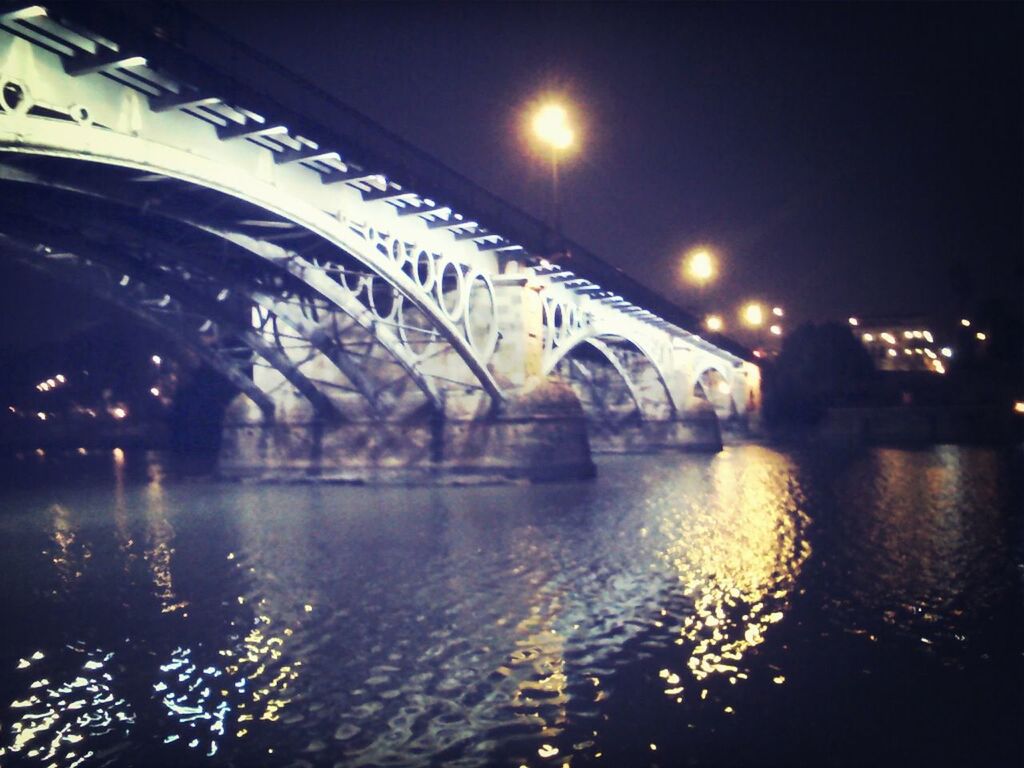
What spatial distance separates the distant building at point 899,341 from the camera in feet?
378

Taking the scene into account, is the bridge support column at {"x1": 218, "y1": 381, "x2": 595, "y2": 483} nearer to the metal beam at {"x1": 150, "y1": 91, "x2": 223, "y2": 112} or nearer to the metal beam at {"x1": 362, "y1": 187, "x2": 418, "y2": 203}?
the metal beam at {"x1": 362, "y1": 187, "x2": 418, "y2": 203}

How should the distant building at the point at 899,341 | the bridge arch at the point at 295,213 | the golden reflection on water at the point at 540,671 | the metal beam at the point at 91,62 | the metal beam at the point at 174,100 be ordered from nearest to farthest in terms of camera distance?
the golden reflection on water at the point at 540,671
the bridge arch at the point at 295,213
the metal beam at the point at 91,62
the metal beam at the point at 174,100
the distant building at the point at 899,341

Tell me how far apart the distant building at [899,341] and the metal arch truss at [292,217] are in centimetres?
9359

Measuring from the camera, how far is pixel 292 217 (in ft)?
55.0

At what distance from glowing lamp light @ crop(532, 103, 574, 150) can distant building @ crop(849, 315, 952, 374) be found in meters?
103

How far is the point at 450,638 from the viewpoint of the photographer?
830 cm

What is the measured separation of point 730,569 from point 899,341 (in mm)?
118248

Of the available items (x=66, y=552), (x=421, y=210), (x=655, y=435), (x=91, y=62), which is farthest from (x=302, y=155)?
(x=655, y=435)

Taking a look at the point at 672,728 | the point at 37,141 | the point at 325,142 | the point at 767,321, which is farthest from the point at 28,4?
the point at 767,321

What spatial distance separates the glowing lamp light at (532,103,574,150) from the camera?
21.8m

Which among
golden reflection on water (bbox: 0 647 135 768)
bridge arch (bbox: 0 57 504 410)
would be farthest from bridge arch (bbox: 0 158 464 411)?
golden reflection on water (bbox: 0 647 135 768)

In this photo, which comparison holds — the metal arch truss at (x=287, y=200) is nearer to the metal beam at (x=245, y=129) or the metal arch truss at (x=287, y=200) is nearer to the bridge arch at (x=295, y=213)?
the bridge arch at (x=295, y=213)

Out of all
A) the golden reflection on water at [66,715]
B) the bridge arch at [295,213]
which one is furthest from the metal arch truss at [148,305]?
the golden reflection on water at [66,715]

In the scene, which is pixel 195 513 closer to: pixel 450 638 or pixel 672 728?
pixel 450 638
